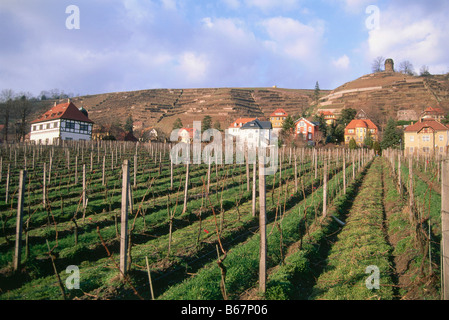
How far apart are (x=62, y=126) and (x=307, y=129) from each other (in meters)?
51.5

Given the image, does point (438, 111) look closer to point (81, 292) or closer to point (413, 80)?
point (413, 80)

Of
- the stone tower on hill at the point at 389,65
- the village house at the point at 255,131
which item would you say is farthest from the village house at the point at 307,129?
the stone tower on hill at the point at 389,65

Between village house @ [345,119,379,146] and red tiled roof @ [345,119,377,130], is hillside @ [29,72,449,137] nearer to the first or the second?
red tiled roof @ [345,119,377,130]

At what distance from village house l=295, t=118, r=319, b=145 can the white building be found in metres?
44.8

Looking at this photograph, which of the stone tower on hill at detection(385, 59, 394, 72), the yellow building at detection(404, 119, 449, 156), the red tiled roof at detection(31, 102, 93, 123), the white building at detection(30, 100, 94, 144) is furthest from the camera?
the stone tower on hill at detection(385, 59, 394, 72)

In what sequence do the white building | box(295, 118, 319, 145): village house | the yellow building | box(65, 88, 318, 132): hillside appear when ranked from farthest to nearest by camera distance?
box(65, 88, 318, 132): hillside
box(295, 118, 319, 145): village house
the white building
the yellow building

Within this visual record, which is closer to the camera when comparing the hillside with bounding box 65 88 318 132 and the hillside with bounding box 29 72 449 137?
the hillside with bounding box 29 72 449 137

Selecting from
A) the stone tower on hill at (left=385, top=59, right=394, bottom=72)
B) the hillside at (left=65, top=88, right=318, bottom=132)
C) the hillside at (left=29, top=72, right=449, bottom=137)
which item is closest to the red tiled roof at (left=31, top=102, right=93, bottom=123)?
the hillside at (left=29, top=72, right=449, bottom=137)

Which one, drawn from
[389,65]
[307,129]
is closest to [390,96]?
[389,65]

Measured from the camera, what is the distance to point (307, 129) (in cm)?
6831

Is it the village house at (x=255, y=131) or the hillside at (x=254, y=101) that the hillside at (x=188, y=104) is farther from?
the village house at (x=255, y=131)

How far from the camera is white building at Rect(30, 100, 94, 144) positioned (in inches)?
2010

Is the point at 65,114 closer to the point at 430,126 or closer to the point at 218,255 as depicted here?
the point at 218,255
